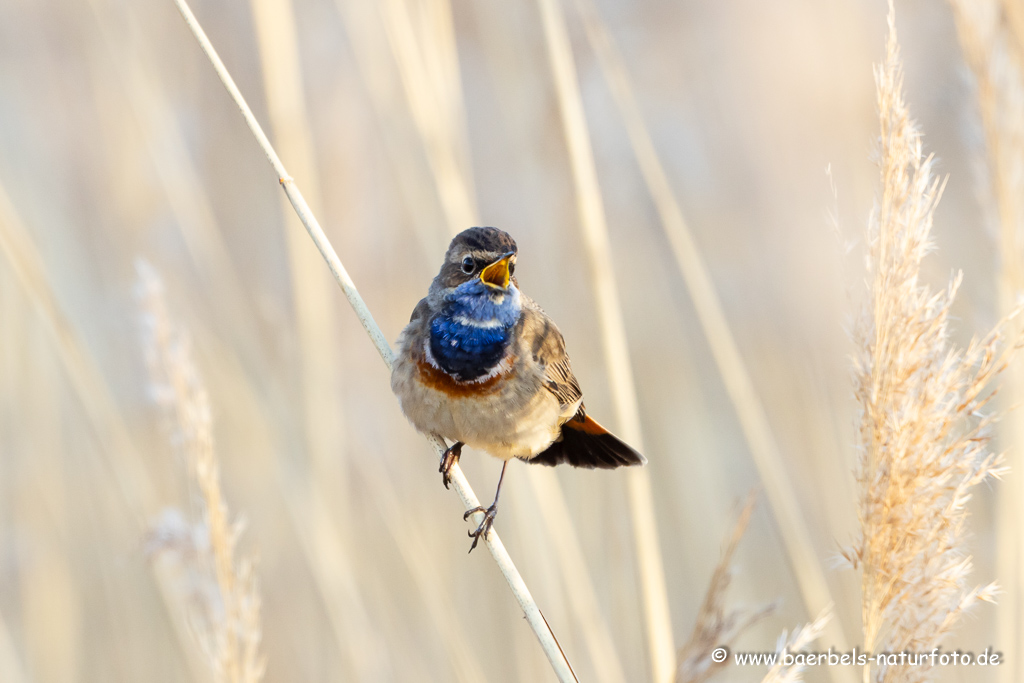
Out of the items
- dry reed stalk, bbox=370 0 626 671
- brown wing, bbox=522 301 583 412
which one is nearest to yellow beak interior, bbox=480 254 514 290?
brown wing, bbox=522 301 583 412

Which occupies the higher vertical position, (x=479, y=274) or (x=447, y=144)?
(x=447, y=144)

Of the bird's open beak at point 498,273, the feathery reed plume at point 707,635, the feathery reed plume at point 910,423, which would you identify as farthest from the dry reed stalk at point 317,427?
the feathery reed plume at point 910,423

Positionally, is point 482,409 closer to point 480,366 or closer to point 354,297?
point 480,366

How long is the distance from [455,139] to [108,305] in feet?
6.27

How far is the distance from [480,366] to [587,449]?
43 cm

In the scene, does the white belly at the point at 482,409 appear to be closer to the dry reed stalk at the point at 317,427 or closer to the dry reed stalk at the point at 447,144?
the dry reed stalk at the point at 447,144

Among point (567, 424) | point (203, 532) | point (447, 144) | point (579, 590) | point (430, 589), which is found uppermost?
point (447, 144)

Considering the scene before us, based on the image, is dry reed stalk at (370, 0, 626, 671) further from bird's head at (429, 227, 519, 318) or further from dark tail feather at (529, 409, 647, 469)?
bird's head at (429, 227, 519, 318)

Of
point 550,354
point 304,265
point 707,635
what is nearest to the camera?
point 707,635

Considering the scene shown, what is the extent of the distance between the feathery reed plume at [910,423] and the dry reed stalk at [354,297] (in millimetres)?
578

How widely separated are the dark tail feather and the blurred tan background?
0.34 metres

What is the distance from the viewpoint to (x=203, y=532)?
178 cm

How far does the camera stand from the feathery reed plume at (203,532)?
1694 mm

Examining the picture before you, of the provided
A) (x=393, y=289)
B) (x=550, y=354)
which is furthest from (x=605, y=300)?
(x=393, y=289)
